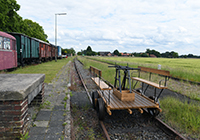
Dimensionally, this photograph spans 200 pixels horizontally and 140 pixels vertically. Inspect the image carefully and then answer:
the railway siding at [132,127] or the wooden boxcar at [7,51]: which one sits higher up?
the wooden boxcar at [7,51]

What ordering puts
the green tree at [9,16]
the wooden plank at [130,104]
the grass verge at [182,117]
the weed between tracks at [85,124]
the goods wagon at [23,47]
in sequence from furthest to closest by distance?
the green tree at [9,16], the goods wagon at [23,47], the wooden plank at [130,104], the grass verge at [182,117], the weed between tracks at [85,124]

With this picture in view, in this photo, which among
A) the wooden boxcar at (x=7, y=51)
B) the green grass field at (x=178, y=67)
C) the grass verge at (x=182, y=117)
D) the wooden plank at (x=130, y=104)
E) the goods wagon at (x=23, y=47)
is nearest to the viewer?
the grass verge at (x=182, y=117)

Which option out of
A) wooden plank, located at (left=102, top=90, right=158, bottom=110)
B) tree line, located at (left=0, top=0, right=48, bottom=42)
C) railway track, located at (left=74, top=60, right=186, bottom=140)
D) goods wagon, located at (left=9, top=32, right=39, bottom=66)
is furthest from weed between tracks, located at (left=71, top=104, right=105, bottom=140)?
tree line, located at (left=0, top=0, right=48, bottom=42)

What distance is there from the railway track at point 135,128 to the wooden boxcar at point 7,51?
8.81 meters

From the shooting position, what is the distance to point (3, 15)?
70.7ft

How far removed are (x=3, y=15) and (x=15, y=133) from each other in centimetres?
2402

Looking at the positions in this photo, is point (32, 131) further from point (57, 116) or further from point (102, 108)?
point (102, 108)

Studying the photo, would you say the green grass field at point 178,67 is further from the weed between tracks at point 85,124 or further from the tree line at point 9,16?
the tree line at point 9,16

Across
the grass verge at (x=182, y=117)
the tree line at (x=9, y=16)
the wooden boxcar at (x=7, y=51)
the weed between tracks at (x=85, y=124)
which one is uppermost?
the tree line at (x=9, y=16)

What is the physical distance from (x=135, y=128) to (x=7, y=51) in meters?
10.4

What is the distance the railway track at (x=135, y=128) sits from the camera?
146 inches

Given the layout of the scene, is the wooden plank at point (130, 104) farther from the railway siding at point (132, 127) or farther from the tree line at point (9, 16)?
the tree line at point (9, 16)

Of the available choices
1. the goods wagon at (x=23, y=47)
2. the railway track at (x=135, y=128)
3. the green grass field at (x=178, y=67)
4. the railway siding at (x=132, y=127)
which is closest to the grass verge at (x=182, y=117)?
the railway track at (x=135, y=128)

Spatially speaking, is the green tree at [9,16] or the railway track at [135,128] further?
the green tree at [9,16]
